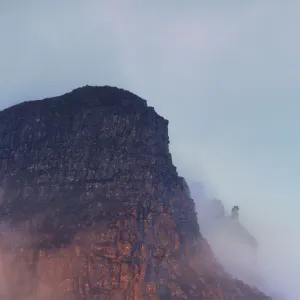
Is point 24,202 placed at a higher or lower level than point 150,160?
lower

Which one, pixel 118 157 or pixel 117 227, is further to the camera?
pixel 118 157

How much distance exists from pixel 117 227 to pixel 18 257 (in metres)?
26.6

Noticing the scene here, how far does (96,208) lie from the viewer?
496 ft

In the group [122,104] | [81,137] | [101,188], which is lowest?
[101,188]

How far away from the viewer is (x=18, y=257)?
146 m

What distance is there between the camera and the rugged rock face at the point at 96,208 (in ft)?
463

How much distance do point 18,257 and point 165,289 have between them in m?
38.5

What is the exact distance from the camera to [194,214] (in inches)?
6949

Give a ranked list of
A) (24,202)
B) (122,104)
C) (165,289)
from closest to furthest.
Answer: (165,289) < (24,202) < (122,104)

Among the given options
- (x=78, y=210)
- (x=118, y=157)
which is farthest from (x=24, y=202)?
(x=118, y=157)

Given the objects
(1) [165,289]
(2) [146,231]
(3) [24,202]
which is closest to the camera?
(1) [165,289]

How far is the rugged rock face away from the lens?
463 feet

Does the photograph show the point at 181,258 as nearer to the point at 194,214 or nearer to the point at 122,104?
the point at 194,214

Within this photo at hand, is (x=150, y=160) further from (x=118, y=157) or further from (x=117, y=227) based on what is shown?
(x=117, y=227)
